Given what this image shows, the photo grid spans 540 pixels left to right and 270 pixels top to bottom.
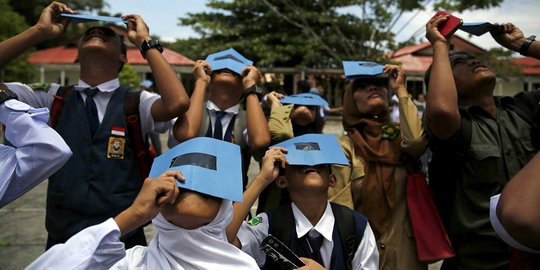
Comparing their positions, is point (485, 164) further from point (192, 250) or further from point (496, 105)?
point (192, 250)

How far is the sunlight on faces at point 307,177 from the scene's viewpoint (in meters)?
2.10

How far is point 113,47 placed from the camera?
2371 mm

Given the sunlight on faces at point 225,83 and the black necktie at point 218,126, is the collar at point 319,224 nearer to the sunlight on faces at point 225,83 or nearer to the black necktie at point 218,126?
the black necktie at point 218,126

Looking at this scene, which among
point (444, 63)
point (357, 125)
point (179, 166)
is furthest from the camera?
point (357, 125)

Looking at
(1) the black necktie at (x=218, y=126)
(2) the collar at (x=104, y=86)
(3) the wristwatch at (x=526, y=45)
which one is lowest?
(1) the black necktie at (x=218, y=126)

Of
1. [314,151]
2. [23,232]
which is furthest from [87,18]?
[23,232]

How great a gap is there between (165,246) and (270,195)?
1.20 meters

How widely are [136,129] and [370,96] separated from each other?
1.29m

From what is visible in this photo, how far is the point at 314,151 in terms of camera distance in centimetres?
211

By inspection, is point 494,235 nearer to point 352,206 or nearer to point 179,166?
point 352,206

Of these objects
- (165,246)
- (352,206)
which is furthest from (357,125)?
(165,246)

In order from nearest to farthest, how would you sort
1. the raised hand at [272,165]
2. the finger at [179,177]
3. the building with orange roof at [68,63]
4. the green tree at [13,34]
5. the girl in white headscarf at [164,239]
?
the girl in white headscarf at [164,239]
the finger at [179,177]
the raised hand at [272,165]
the green tree at [13,34]
the building with orange roof at [68,63]

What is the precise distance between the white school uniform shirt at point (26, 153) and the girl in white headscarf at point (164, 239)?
0.36 meters

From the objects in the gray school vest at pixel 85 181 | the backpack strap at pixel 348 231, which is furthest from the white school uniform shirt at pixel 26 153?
the backpack strap at pixel 348 231
